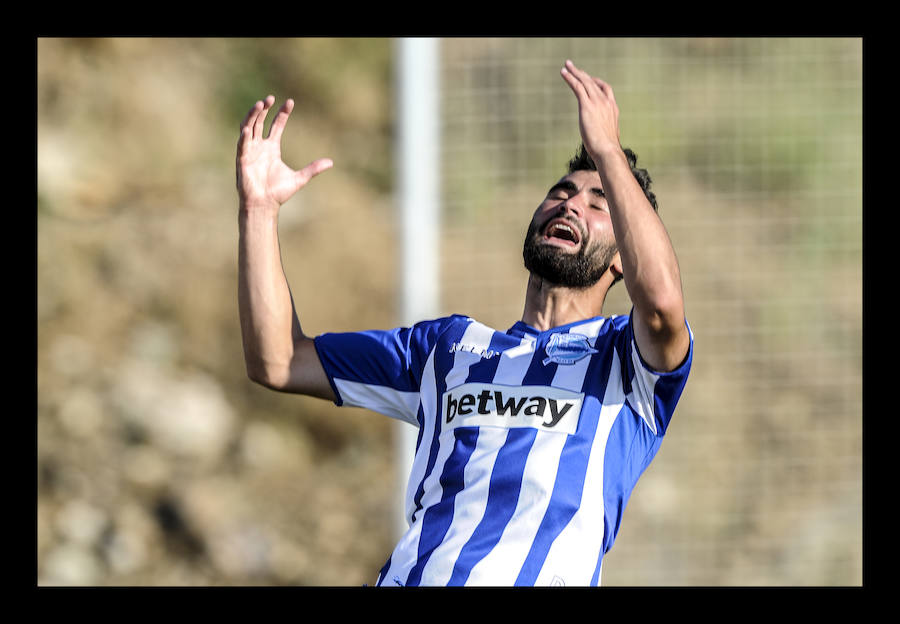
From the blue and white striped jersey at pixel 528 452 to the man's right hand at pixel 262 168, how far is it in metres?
0.62

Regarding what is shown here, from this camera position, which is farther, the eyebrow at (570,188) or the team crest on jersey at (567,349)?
the eyebrow at (570,188)

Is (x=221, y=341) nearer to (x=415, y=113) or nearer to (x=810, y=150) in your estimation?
(x=415, y=113)

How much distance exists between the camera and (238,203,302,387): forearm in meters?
2.84

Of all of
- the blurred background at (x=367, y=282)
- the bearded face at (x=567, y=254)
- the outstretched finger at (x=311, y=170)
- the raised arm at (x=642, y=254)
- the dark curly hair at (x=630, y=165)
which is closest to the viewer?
the raised arm at (x=642, y=254)

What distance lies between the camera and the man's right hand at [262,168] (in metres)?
2.88

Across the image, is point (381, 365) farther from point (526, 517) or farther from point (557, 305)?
point (526, 517)

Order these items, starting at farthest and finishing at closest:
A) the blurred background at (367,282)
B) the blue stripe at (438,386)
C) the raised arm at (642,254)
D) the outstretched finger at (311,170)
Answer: the blurred background at (367,282) < the outstretched finger at (311,170) < the blue stripe at (438,386) < the raised arm at (642,254)

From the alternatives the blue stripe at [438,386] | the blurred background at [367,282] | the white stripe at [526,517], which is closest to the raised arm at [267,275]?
the blue stripe at [438,386]

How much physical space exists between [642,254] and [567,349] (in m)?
0.40

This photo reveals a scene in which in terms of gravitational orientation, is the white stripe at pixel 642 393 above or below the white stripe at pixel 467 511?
above

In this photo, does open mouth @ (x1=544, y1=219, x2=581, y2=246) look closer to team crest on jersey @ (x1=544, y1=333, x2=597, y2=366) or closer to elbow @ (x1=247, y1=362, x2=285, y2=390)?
team crest on jersey @ (x1=544, y1=333, x2=597, y2=366)

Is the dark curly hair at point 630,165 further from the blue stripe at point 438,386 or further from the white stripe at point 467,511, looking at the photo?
the white stripe at point 467,511

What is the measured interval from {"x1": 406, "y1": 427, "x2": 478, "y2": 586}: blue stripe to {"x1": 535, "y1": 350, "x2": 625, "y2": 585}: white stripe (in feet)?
0.85

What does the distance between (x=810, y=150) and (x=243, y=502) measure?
13.8 feet
